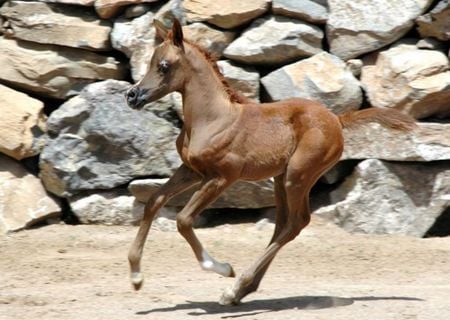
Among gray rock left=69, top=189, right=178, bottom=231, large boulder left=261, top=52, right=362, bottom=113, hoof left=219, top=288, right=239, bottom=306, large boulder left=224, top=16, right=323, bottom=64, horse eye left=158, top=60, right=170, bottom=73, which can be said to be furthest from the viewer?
gray rock left=69, top=189, right=178, bottom=231

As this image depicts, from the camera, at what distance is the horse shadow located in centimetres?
632

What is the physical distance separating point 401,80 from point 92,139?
277 cm

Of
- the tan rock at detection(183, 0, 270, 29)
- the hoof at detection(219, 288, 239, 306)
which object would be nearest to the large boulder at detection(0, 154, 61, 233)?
the tan rock at detection(183, 0, 270, 29)

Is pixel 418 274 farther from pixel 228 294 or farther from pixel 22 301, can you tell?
pixel 22 301

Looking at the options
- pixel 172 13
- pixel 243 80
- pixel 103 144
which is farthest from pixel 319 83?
pixel 103 144

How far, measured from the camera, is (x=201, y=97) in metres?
6.67

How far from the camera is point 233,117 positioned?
21.9 feet

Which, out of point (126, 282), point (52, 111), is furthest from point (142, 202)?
point (126, 282)

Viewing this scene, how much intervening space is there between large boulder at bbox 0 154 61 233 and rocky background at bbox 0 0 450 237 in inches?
0.5

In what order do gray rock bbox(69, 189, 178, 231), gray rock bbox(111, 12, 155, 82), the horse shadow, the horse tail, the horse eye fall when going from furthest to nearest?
gray rock bbox(111, 12, 155, 82) < gray rock bbox(69, 189, 178, 231) < the horse tail < the horse eye < the horse shadow

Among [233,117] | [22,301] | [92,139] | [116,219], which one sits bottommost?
[116,219]

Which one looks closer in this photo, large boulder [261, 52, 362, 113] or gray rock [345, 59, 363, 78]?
large boulder [261, 52, 362, 113]

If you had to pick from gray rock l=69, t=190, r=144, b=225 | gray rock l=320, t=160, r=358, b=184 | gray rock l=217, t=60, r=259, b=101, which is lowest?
gray rock l=69, t=190, r=144, b=225

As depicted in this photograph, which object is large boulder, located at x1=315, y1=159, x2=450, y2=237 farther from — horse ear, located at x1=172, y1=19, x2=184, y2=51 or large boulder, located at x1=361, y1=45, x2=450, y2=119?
horse ear, located at x1=172, y1=19, x2=184, y2=51
